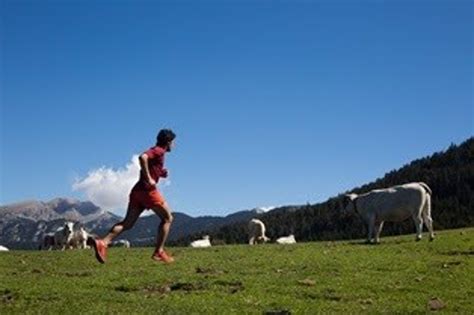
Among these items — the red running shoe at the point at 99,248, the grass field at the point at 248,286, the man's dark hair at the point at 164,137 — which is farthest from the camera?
the man's dark hair at the point at 164,137

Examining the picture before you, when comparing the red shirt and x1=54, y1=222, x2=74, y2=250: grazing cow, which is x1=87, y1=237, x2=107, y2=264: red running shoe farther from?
x1=54, y1=222, x2=74, y2=250: grazing cow

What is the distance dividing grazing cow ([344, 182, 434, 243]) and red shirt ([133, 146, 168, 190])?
1981 cm

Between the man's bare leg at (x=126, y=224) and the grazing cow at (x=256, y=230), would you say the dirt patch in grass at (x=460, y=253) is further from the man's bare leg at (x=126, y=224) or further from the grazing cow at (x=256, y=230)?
the grazing cow at (x=256, y=230)

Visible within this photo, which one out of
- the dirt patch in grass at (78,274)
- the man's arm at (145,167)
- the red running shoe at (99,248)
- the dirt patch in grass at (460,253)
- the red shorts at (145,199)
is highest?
the man's arm at (145,167)

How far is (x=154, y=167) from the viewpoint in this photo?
18906 millimetres

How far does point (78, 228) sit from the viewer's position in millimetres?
49719

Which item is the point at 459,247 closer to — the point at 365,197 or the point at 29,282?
the point at 365,197

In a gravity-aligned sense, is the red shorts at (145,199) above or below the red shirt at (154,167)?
below

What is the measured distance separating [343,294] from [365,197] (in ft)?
79.4

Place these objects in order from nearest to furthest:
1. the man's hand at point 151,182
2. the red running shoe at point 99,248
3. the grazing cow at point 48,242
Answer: the red running shoe at point 99,248, the man's hand at point 151,182, the grazing cow at point 48,242

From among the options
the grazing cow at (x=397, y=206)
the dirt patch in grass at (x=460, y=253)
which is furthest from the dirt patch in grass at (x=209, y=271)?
the grazing cow at (x=397, y=206)

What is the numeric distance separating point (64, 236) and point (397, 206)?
2343 cm

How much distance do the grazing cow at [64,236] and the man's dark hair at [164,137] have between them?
31351mm

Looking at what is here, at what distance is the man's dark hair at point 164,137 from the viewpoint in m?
19.2
